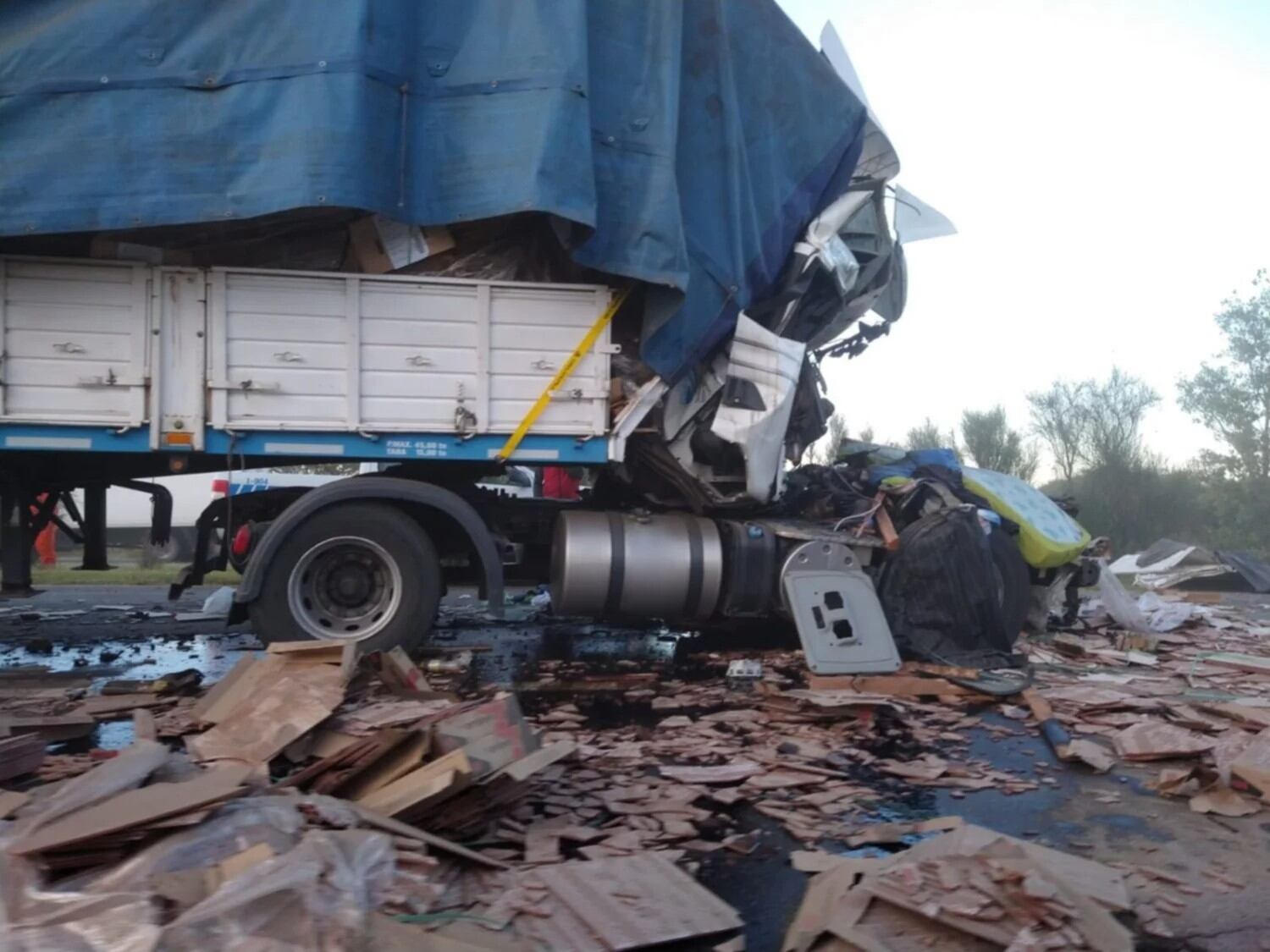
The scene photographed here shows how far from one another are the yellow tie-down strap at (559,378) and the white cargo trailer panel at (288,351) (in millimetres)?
46

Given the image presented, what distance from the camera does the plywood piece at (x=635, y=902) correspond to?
316 centimetres

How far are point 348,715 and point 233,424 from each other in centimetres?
272

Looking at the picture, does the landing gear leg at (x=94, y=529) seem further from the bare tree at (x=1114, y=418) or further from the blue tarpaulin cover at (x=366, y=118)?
the bare tree at (x=1114, y=418)

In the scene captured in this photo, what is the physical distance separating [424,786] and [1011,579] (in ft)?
19.7

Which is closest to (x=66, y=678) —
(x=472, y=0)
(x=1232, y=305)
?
(x=472, y=0)

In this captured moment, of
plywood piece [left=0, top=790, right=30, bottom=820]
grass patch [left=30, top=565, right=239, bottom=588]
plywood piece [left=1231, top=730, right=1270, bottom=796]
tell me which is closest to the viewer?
plywood piece [left=0, top=790, right=30, bottom=820]

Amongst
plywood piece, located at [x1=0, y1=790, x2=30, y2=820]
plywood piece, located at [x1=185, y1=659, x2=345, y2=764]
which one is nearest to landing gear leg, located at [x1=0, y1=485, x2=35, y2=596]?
plywood piece, located at [x1=185, y1=659, x2=345, y2=764]

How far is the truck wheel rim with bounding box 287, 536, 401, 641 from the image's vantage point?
7.10 metres

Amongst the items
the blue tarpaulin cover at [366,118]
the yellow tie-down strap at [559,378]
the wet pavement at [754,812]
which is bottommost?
the wet pavement at [754,812]

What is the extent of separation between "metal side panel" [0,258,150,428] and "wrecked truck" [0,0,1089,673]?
18 millimetres

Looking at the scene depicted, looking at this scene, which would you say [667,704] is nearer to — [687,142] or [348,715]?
[348,715]

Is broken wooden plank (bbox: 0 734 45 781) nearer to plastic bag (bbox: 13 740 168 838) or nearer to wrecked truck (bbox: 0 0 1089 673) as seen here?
plastic bag (bbox: 13 740 168 838)

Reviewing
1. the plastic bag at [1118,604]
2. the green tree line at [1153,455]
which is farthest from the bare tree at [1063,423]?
the plastic bag at [1118,604]

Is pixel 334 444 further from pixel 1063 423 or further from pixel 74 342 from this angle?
pixel 1063 423
